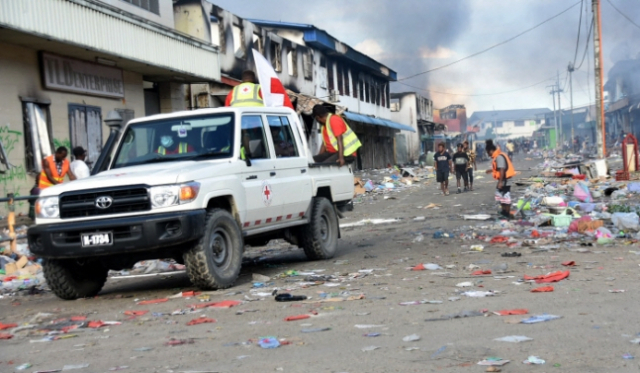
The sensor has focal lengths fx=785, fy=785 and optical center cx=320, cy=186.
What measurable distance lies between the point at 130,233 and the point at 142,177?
0.53 meters

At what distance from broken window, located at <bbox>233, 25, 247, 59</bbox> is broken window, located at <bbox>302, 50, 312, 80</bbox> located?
7.02m

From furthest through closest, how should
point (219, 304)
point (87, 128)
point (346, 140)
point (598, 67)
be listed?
point (598, 67), point (87, 128), point (346, 140), point (219, 304)

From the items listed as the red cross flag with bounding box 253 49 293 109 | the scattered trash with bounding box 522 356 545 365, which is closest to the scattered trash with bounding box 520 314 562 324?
the scattered trash with bounding box 522 356 545 365

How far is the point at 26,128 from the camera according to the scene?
52.2 ft

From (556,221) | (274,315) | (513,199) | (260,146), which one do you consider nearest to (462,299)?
(274,315)

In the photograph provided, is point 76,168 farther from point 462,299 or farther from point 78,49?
point 462,299

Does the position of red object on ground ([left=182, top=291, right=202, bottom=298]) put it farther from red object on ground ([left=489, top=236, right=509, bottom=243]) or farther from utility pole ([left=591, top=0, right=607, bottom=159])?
utility pole ([left=591, top=0, right=607, bottom=159])

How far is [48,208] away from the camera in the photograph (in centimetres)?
739

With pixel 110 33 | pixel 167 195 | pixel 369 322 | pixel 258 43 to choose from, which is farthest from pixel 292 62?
pixel 369 322

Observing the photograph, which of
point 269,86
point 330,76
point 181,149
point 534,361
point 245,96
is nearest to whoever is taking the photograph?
point 534,361

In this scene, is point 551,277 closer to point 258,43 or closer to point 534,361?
point 534,361

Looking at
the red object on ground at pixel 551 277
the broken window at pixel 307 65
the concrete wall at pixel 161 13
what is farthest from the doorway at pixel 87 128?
the broken window at pixel 307 65

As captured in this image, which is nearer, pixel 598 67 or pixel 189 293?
pixel 189 293

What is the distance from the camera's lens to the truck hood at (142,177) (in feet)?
23.5
